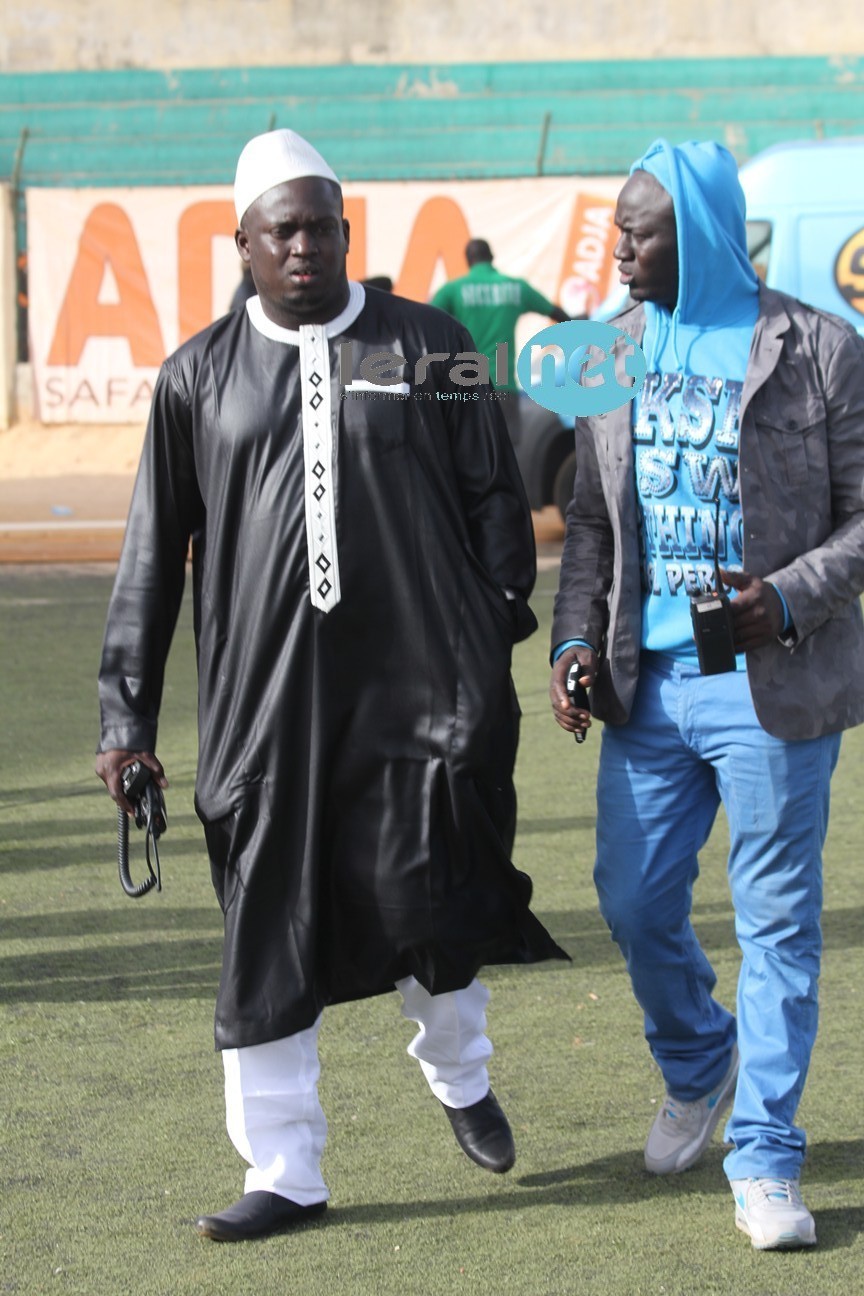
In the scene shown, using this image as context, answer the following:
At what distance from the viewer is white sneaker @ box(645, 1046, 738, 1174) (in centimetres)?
376

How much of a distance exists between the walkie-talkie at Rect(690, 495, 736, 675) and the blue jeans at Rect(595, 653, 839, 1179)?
0.15 m

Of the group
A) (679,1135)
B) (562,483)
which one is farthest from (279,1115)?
(562,483)

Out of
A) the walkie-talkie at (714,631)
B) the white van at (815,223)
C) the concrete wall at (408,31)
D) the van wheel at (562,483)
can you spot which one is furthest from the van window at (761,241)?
the concrete wall at (408,31)

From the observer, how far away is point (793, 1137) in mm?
3473

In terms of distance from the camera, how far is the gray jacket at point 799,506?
3.40 m

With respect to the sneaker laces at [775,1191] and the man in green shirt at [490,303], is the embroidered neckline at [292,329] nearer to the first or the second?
the sneaker laces at [775,1191]

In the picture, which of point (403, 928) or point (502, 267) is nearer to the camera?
point (403, 928)

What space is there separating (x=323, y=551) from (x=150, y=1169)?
4.41ft

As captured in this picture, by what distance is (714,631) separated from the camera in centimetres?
332

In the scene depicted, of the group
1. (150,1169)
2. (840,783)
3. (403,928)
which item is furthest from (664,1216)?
(840,783)

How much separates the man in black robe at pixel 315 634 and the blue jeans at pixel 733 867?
0.26 metres

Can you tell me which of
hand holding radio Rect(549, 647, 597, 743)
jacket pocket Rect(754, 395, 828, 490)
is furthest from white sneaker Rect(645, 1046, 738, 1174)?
jacket pocket Rect(754, 395, 828, 490)

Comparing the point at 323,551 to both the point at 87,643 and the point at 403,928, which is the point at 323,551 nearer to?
the point at 403,928

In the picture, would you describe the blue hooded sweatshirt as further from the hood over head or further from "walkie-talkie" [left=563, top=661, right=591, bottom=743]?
"walkie-talkie" [left=563, top=661, right=591, bottom=743]
